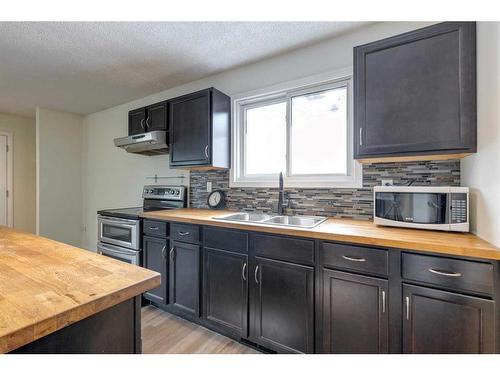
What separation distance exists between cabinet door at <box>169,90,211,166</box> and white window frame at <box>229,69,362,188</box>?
13.2 inches

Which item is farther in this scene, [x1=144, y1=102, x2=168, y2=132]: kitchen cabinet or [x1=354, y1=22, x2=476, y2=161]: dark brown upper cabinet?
[x1=144, y1=102, x2=168, y2=132]: kitchen cabinet

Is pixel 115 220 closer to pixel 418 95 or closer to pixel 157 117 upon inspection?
pixel 157 117

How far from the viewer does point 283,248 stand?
1562mm

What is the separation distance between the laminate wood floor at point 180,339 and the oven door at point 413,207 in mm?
1317

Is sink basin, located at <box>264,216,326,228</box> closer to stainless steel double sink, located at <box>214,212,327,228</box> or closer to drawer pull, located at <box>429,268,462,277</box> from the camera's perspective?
stainless steel double sink, located at <box>214,212,327,228</box>

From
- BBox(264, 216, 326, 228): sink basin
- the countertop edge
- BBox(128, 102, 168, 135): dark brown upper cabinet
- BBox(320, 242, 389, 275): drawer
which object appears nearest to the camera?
the countertop edge

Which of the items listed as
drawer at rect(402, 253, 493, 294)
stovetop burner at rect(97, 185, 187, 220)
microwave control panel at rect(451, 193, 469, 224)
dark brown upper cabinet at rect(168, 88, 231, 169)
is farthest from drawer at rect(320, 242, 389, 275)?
stovetop burner at rect(97, 185, 187, 220)

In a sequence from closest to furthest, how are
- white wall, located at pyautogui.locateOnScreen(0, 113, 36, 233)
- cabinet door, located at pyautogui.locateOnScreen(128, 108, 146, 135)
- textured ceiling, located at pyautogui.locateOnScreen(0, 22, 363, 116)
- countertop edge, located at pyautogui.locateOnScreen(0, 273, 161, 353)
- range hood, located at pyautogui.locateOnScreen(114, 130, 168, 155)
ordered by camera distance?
1. countertop edge, located at pyautogui.locateOnScreen(0, 273, 161, 353)
2. textured ceiling, located at pyautogui.locateOnScreen(0, 22, 363, 116)
3. range hood, located at pyautogui.locateOnScreen(114, 130, 168, 155)
4. cabinet door, located at pyautogui.locateOnScreen(128, 108, 146, 135)
5. white wall, located at pyautogui.locateOnScreen(0, 113, 36, 233)

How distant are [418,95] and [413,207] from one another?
0.66m

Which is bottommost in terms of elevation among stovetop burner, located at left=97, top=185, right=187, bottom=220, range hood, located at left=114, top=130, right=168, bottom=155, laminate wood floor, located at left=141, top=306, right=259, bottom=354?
laminate wood floor, located at left=141, top=306, right=259, bottom=354

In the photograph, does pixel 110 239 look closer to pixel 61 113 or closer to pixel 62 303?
pixel 62 303

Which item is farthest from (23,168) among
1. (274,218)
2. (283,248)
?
(283,248)

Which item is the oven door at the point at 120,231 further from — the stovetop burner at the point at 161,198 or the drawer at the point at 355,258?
the drawer at the point at 355,258

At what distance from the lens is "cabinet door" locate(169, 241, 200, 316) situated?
1964 mm
